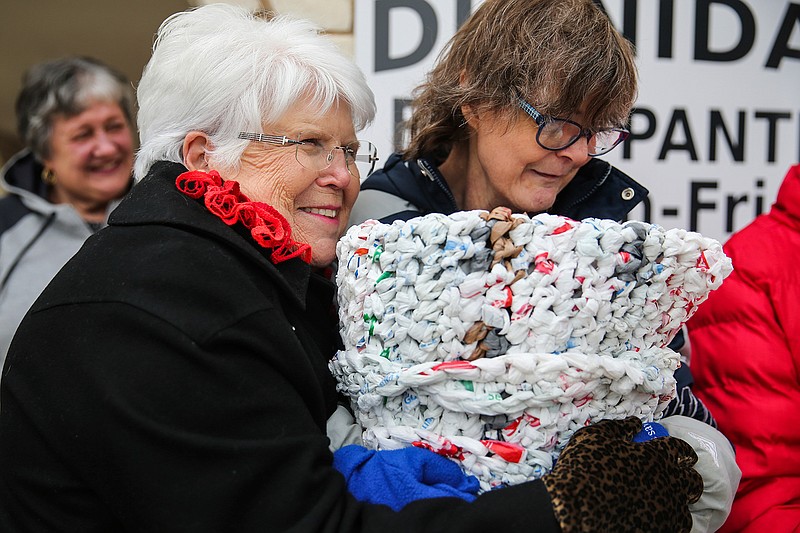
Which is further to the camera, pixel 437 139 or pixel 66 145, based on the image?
pixel 66 145

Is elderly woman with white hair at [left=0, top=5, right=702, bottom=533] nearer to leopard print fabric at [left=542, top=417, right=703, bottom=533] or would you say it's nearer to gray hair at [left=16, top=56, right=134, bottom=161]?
leopard print fabric at [left=542, top=417, right=703, bottom=533]

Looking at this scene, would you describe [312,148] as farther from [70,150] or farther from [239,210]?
[70,150]

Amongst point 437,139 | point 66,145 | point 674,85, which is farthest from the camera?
point 66,145

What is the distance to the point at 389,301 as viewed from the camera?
4.23 feet

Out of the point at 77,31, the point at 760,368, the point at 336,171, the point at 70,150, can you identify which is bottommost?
the point at 760,368

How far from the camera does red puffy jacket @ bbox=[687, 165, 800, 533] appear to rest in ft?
5.98

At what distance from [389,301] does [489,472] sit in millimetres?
344

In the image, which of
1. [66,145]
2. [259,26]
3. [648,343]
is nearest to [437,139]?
[259,26]

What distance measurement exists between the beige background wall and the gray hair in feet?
3.12

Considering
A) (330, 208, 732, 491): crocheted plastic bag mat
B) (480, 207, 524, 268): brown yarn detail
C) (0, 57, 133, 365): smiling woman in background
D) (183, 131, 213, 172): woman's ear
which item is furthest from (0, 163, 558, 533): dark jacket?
(0, 57, 133, 365): smiling woman in background

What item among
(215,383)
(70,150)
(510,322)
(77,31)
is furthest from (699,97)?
(77,31)

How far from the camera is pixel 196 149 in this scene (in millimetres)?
1507

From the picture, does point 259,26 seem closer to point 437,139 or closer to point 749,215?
point 437,139

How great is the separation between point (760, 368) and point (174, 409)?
1.46m
